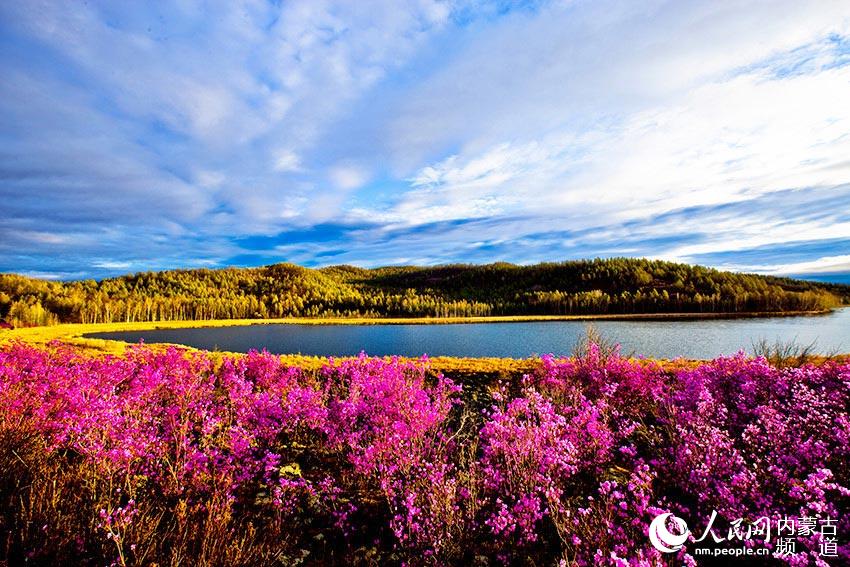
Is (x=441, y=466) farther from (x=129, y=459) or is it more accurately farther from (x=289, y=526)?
(x=129, y=459)

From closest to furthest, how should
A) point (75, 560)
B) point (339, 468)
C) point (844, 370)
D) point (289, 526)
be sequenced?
point (75, 560) → point (289, 526) → point (339, 468) → point (844, 370)

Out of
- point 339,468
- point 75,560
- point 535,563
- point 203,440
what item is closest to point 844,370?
point 535,563

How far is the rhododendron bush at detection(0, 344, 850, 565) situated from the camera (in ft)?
14.1

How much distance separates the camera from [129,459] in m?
5.71

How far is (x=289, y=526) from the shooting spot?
5441mm

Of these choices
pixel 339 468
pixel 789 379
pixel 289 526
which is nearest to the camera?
pixel 289 526

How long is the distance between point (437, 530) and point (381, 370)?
4867 millimetres

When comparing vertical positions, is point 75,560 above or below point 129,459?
below

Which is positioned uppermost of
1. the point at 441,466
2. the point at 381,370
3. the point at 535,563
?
the point at 381,370

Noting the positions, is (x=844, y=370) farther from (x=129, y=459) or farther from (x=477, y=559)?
(x=129, y=459)

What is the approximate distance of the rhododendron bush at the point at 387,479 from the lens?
4301mm

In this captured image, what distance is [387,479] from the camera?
5.54 meters

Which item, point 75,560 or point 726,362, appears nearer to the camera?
point 75,560

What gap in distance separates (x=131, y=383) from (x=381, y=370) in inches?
227
